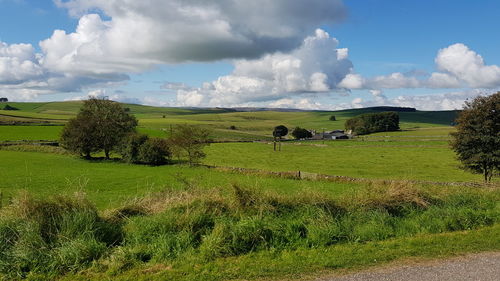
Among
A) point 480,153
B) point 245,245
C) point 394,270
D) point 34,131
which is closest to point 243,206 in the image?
point 245,245

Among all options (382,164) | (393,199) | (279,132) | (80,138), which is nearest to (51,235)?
(393,199)

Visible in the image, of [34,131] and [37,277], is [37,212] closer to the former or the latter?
[37,277]

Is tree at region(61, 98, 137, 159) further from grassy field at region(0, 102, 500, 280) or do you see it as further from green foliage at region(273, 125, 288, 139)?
grassy field at region(0, 102, 500, 280)

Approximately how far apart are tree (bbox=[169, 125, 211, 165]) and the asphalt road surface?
139 ft

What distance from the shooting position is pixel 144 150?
170 feet

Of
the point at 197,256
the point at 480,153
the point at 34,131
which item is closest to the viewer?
the point at 197,256

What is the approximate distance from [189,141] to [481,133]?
109ft

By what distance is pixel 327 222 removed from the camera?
10570 mm

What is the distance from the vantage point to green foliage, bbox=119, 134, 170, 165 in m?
51.9

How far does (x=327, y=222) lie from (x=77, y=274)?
666cm

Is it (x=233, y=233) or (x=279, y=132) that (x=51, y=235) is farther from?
(x=279, y=132)

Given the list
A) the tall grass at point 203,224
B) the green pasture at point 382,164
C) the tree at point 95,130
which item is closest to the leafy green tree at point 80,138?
the tree at point 95,130

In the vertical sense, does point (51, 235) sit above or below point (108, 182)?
above

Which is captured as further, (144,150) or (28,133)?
(28,133)
